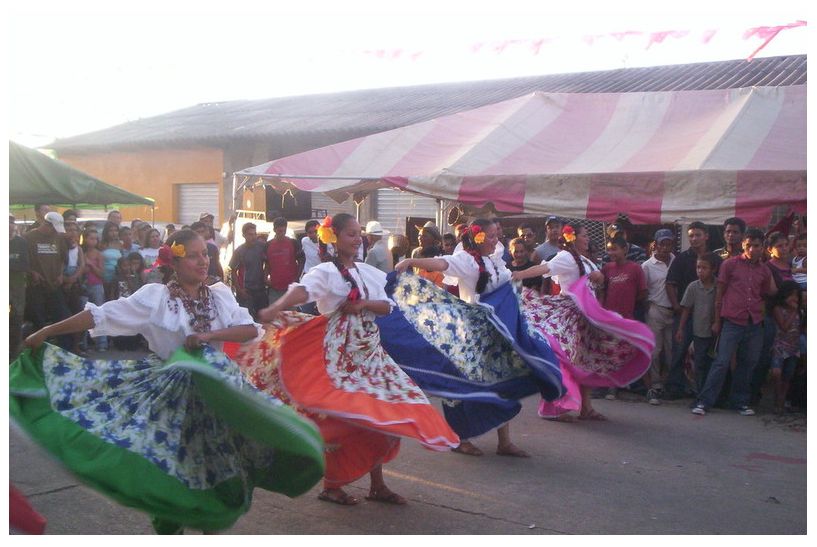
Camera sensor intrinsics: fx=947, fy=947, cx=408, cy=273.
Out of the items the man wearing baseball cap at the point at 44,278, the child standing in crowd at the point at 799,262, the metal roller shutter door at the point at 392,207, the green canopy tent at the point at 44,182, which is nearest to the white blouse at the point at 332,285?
the child standing in crowd at the point at 799,262

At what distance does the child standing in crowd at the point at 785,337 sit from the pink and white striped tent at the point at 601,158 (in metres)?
0.66

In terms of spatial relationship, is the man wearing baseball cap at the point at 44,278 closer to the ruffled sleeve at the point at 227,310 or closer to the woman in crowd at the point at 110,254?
the woman in crowd at the point at 110,254

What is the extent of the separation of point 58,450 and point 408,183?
19.6ft

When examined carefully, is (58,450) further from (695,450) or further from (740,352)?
(740,352)

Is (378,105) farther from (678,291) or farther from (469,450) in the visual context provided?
(469,450)

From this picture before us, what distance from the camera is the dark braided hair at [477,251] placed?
6.50m

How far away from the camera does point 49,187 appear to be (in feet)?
30.9

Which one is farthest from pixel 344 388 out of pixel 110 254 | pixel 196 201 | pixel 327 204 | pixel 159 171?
pixel 159 171

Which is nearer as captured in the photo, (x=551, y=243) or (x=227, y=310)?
(x=227, y=310)

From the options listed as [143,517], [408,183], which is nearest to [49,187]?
[408,183]

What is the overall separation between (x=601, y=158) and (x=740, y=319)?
2068 mm

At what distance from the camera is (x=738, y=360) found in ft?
26.2

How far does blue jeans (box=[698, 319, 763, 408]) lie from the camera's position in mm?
7871

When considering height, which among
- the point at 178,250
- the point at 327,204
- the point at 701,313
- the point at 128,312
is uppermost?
the point at 178,250
